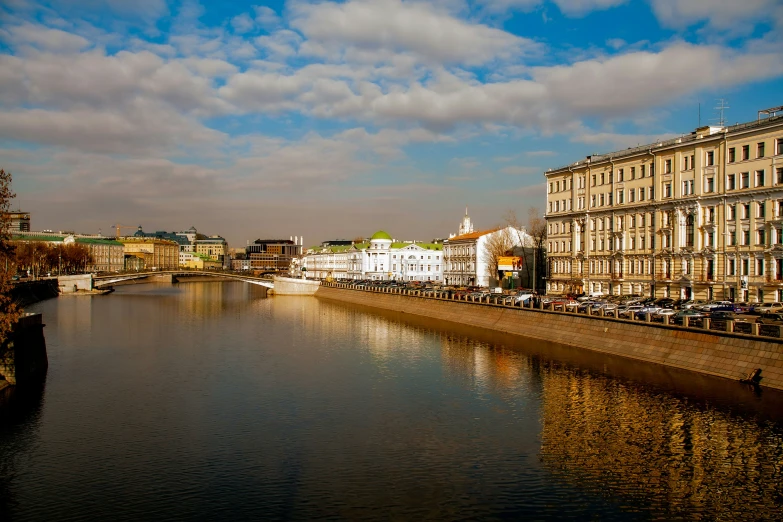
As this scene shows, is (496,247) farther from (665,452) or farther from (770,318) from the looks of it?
(665,452)

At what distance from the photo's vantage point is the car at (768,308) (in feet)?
124

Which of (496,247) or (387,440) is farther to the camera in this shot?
(496,247)

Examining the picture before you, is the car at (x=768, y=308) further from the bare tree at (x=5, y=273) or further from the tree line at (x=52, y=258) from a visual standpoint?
the tree line at (x=52, y=258)

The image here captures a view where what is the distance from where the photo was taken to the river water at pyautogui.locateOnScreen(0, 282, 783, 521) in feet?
58.6

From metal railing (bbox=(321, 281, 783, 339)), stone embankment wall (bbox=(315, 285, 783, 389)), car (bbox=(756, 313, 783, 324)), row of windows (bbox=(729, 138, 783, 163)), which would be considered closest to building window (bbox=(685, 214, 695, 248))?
row of windows (bbox=(729, 138, 783, 163))

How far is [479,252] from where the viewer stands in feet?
308

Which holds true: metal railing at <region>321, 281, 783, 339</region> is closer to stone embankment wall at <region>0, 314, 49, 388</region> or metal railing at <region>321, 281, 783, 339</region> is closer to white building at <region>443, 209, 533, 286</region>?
white building at <region>443, 209, 533, 286</region>

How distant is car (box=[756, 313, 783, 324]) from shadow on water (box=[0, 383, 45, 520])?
32880 mm

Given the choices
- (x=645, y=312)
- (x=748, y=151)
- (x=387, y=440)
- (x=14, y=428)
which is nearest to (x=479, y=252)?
(x=748, y=151)

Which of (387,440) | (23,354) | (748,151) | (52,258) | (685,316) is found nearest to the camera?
(387,440)

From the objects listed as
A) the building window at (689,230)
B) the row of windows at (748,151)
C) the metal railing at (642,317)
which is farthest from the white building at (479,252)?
the row of windows at (748,151)

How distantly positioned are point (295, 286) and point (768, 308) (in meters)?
86.6

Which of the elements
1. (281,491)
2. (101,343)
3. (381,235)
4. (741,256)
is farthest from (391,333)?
(381,235)

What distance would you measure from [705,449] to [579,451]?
4179 mm
